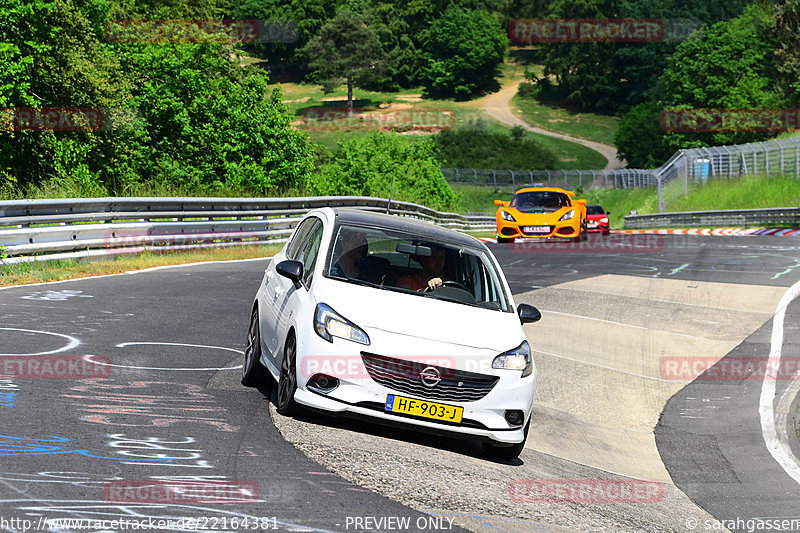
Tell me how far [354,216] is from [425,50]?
5755 inches

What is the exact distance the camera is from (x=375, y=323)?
711 centimetres

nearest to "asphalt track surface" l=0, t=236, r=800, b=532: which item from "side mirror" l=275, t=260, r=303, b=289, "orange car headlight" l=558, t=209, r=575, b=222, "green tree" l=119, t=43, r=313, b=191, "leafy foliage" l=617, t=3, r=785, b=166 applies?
"side mirror" l=275, t=260, r=303, b=289

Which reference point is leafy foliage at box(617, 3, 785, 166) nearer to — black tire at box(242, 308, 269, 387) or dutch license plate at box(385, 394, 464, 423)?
black tire at box(242, 308, 269, 387)

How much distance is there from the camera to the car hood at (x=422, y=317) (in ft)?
23.5

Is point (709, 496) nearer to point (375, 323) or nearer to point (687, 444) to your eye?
point (687, 444)

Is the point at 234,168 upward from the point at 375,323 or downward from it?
downward

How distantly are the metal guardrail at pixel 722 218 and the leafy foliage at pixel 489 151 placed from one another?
43.8 meters

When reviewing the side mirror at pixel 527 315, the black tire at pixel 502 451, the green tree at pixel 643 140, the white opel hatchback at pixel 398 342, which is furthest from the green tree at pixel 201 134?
the green tree at pixel 643 140

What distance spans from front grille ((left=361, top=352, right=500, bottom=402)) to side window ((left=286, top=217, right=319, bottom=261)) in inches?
82.5

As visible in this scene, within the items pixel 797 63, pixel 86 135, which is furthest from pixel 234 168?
pixel 797 63

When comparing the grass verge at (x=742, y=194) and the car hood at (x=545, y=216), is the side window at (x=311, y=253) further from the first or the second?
the grass verge at (x=742, y=194)

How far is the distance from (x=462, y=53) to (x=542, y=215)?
12160 cm

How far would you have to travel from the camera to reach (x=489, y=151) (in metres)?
101

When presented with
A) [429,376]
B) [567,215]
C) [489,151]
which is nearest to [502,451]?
[429,376]
